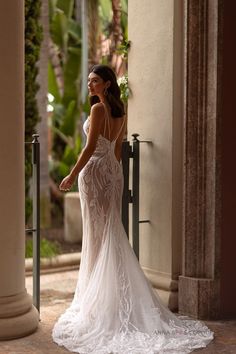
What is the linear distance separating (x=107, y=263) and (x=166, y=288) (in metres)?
0.76

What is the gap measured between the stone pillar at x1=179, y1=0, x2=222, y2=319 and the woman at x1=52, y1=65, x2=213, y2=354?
1.07 feet

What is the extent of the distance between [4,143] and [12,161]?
0.44ft

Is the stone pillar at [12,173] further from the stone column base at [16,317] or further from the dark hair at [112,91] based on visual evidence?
the dark hair at [112,91]

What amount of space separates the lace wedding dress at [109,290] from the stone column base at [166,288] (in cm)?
31

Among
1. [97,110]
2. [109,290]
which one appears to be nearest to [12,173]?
[97,110]

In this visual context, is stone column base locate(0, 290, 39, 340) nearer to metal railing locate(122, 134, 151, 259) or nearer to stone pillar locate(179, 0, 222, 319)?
metal railing locate(122, 134, 151, 259)

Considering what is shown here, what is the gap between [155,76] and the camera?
5.38 meters

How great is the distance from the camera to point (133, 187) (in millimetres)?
5363

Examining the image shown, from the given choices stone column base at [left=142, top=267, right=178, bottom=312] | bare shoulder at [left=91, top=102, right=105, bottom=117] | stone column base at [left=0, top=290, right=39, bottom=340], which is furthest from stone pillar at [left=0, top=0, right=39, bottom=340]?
stone column base at [left=142, top=267, right=178, bottom=312]

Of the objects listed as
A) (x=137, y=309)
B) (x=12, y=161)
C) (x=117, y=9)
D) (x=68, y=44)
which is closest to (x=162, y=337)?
(x=137, y=309)

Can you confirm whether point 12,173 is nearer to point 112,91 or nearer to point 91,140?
point 91,140

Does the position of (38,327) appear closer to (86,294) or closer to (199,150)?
(86,294)

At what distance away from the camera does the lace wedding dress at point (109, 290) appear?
14.9 ft

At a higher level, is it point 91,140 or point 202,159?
point 91,140
